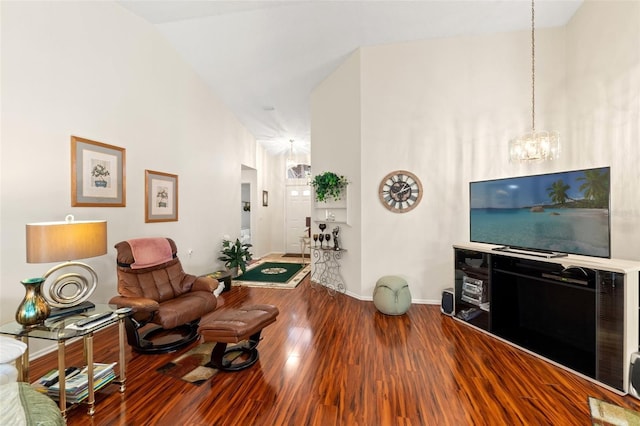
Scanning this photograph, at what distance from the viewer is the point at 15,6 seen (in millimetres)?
2277

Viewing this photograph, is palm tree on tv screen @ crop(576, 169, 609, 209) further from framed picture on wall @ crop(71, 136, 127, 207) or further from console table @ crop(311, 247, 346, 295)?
framed picture on wall @ crop(71, 136, 127, 207)

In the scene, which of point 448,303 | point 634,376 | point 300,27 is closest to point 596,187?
point 634,376

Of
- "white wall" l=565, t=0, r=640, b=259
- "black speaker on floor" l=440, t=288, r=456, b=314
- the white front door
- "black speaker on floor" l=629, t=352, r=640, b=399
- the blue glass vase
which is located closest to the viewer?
the blue glass vase

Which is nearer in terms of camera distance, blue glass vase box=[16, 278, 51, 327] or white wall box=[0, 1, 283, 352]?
blue glass vase box=[16, 278, 51, 327]

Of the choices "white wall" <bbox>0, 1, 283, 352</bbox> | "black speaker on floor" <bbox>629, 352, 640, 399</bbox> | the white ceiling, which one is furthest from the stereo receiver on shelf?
"white wall" <bbox>0, 1, 283, 352</bbox>

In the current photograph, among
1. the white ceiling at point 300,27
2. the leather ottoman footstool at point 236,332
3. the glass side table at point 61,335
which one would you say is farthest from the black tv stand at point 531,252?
the glass side table at point 61,335

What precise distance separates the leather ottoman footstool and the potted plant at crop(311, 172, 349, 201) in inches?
88.0

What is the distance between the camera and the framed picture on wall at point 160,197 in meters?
3.67

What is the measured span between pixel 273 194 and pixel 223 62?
4.54 metres

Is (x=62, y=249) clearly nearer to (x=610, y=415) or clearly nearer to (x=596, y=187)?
(x=610, y=415)

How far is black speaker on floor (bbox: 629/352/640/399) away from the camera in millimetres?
1929

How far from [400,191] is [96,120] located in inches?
147

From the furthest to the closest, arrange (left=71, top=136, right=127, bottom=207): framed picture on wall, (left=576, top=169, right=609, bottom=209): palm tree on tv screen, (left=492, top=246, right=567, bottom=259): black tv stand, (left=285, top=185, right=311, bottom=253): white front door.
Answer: (left=285, top=185, right=311, bottom=253): white front door → (left=71, top=136, right=127, bottom=207): framed picture on wall → (left=492, top=246, right=567, bottom=259): black tv stand → (left=576, top=169, right=609, bottom=209): palm tree on tv screen

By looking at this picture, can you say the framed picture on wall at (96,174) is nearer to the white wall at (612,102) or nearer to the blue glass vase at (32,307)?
the blue glass vase at (32,307)
